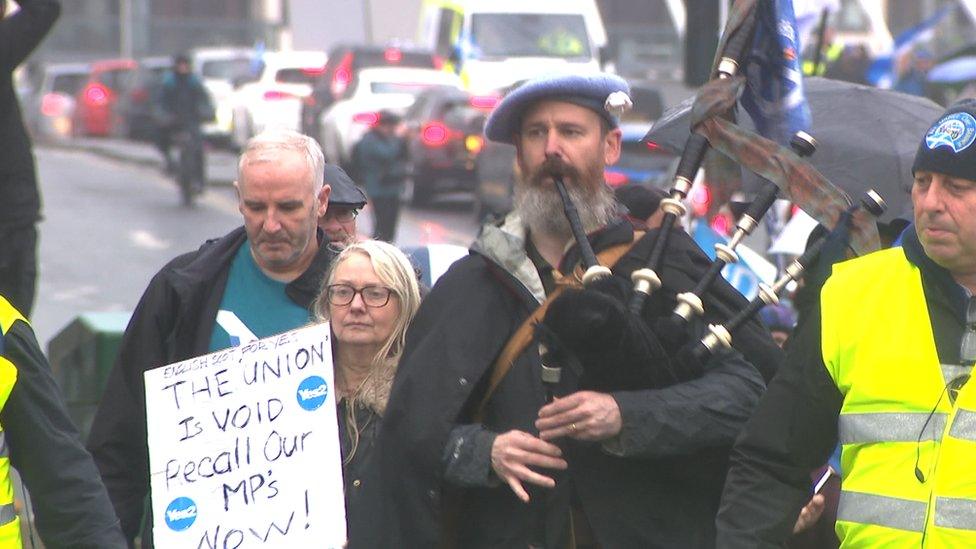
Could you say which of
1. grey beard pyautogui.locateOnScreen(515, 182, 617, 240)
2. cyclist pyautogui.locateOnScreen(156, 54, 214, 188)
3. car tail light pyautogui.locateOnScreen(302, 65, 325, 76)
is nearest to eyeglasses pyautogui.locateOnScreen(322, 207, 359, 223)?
grey beard pyautogui.locateOnScreen(515, 182, 617, 240)

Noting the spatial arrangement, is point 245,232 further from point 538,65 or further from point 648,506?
point 538,65

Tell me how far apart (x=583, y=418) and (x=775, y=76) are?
1.15m

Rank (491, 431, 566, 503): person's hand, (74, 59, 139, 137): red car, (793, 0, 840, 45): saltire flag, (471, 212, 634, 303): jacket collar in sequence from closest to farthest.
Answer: (491, 431, 566, 503): person's hand < (471, 212, 634, 303): jacket collar < (793, 0, 840, 45): saltire flag < (74, 59, 139, 137): red car

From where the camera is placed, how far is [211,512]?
15.7ft

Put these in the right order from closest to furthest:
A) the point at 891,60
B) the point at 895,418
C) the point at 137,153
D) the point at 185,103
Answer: the point at 895,418 → the point at 891,60 → the point at 185,103 → the point at 137,153

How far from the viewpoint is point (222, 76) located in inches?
1473

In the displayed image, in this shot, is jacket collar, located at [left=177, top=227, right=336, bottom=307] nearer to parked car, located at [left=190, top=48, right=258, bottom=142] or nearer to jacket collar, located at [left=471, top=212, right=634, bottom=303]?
jacket collar, located at [left=471, top=212, right=634, bottom=303]

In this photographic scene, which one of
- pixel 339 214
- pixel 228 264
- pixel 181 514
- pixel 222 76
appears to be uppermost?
pixel 228 264

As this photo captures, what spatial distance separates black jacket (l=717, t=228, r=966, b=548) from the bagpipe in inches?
14.8

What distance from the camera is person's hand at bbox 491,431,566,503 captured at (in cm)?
439

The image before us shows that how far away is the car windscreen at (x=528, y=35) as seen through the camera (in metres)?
29.3

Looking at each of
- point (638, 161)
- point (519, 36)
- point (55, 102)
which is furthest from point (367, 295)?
point (55, 102)

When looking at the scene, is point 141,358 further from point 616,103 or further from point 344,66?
point 344,66

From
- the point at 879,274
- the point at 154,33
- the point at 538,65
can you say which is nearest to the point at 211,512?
the point at 879,274
